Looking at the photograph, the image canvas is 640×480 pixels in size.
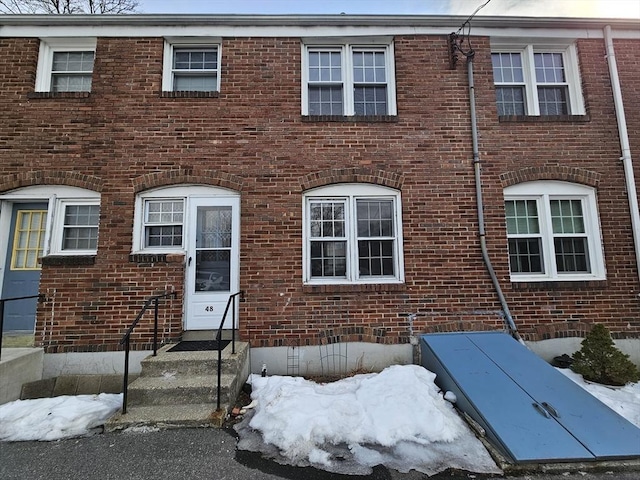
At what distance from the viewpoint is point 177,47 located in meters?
6.09

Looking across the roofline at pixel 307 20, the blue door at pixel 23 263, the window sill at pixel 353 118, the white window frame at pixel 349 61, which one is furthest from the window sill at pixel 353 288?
the roofline at pixel 307 20

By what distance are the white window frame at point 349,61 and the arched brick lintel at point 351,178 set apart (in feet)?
3.81

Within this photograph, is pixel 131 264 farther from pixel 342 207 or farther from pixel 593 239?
pixel 593 239

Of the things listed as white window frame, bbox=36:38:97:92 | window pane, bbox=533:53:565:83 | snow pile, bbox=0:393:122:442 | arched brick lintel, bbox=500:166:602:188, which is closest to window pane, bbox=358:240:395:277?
arched brick lintel, bbox=500:166:602:188

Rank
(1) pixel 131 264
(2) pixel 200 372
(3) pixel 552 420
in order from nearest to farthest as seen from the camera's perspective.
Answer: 1. (3) pixel 552 420
2. (2) pixel 200 372
3. (1) pixel 131 264

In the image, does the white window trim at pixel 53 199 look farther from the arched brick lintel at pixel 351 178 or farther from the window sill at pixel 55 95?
the arched brick lintel at pixel 351 178

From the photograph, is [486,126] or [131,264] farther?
[486,126]

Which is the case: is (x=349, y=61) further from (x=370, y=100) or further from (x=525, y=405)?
(x=525, y=405)

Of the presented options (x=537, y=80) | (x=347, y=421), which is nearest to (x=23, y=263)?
(x=347, y=421)

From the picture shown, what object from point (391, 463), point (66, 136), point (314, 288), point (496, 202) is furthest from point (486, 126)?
point (66, 136)

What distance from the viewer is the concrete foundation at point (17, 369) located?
444cm

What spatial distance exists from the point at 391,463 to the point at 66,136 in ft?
22.3

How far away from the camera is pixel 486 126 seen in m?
A: 5.93

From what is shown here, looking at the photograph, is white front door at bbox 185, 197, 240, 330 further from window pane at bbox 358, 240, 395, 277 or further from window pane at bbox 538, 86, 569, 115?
window pane at bbox 538, 86, 569, 115
